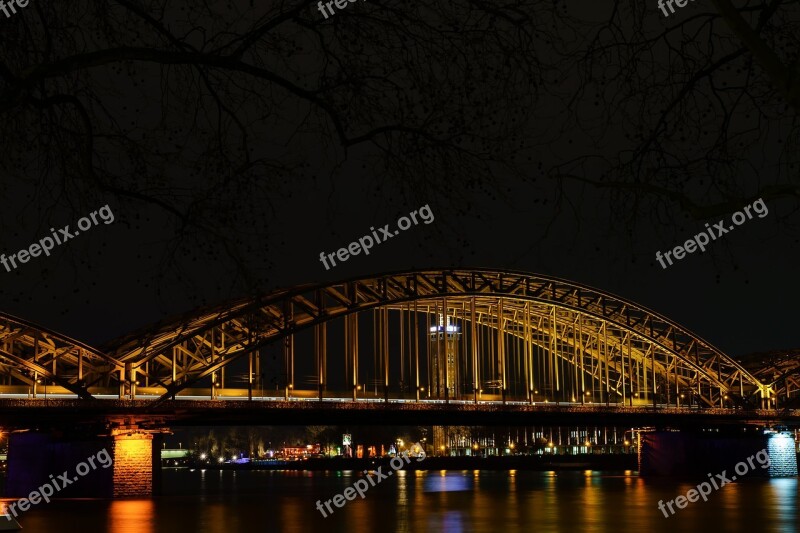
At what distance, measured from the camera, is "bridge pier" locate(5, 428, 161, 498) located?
184 ft

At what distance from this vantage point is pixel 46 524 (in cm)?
3569

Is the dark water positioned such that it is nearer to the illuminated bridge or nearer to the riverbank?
the illuminated bridge

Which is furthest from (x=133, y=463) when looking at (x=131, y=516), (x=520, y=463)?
(x=520, y=463)

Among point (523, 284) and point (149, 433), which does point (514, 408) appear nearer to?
point (523, 284)

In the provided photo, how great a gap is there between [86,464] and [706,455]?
49.4m

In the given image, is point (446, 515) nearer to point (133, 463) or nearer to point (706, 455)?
point (133, 463)

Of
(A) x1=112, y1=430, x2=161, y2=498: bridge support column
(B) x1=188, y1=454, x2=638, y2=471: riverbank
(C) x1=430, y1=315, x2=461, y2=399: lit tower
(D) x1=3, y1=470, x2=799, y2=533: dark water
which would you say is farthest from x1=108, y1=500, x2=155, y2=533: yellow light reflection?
(B) x1=188, y1=454, x2=638, y2=471: riverbank

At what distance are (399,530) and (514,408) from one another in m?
43.2

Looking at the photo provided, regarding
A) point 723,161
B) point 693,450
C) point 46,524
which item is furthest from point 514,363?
point 723,161

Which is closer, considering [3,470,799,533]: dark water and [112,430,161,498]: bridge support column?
[3,470,799,533]: dark water

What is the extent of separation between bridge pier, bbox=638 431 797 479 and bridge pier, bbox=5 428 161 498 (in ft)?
142

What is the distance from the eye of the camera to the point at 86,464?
56.2 meters

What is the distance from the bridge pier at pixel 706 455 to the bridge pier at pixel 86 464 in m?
43.2

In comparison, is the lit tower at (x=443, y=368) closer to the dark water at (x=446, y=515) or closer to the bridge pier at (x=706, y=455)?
the bridge pier at (x=706, y=455)
